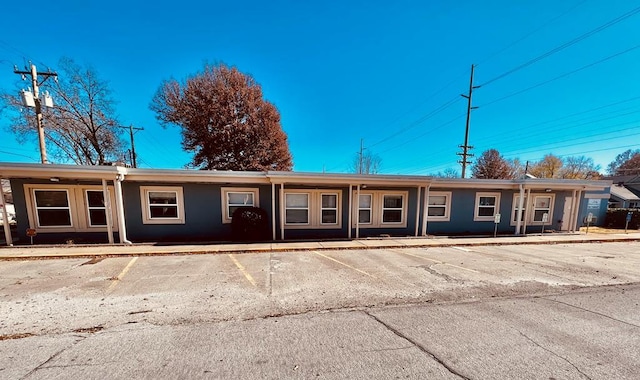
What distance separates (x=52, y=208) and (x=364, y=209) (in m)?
12.2

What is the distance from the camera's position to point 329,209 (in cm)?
1056

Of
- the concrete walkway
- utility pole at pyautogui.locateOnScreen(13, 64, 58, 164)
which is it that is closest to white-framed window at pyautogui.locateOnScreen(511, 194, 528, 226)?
the concrete walkway

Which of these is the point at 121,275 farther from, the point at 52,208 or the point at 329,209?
the point at 329,209

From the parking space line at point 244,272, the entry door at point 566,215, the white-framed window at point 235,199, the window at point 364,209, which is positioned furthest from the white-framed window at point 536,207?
the parking space line at point 244,272

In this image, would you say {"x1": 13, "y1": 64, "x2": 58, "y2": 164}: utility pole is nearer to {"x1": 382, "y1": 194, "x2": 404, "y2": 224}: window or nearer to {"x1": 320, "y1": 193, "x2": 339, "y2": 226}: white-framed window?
{"x1": 320, "y1": 193, "x2": 339, "y2": 226}: white-framed window

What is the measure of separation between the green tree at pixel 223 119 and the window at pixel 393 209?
37.7 ft

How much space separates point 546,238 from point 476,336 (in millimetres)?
11813

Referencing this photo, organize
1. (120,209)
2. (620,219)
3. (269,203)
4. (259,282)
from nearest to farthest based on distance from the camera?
(259,282), (120,209), (269,203), (620,219)

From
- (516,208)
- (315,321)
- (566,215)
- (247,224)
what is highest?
(516,208)

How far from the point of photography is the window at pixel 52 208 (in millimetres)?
8609

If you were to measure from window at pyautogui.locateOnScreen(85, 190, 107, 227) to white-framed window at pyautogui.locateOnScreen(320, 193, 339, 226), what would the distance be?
842cm

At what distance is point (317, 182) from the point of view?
31.0 feet

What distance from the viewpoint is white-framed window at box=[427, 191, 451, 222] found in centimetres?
1143

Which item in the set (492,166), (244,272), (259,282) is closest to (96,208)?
(244,272)
